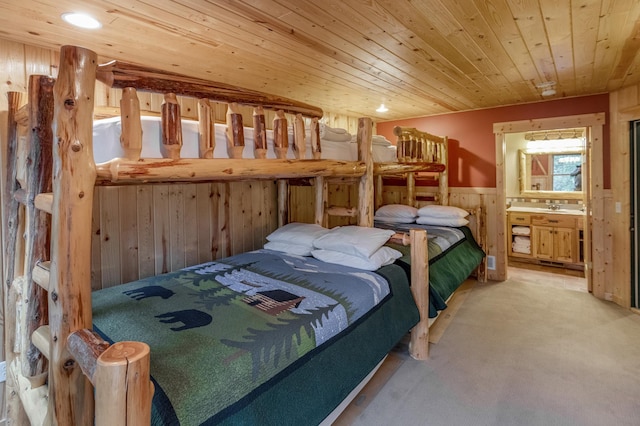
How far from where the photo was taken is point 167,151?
55.3 inches

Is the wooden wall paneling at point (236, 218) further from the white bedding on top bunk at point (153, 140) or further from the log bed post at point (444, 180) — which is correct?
the log bed post at point (444, 180)

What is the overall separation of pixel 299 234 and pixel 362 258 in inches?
27.3

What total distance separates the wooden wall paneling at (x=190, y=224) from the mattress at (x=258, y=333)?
0.51m

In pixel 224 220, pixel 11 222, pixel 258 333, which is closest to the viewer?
pixel 258 333

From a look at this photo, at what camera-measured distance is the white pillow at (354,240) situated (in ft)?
7.51

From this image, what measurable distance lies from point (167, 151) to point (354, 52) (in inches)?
58.5

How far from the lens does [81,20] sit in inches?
66.2

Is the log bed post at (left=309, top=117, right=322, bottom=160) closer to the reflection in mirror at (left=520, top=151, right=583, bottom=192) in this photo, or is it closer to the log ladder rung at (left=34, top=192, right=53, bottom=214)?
the log ladder rung at (left=34, top=192, right=53, bottom=214)

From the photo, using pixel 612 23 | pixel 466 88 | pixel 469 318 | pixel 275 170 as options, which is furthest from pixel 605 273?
pixel 275 170

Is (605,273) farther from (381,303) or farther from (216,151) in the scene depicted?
(216,151)

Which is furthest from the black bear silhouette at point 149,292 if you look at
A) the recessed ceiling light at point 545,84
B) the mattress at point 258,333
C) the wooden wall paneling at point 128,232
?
the recessed ceiling light at point 545,84

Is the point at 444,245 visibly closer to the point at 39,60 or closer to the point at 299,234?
the point at 299,234

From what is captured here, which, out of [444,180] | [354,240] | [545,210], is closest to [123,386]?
[354,240]

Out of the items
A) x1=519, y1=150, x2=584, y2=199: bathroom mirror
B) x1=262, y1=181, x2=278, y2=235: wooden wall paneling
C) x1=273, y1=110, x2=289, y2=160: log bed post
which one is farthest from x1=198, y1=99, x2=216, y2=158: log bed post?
x1=519, y1=150, x2=584, y2=199: bathroom mirror
